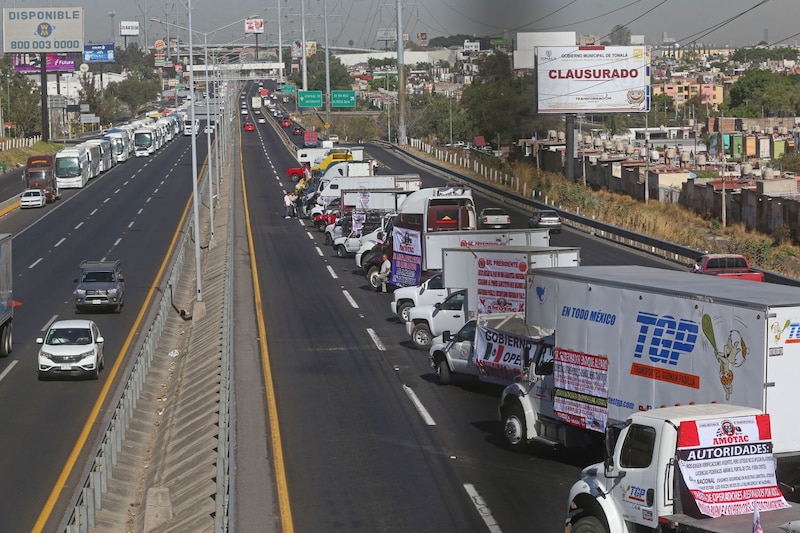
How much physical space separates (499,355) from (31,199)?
56.3 meters

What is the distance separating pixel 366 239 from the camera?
46.5 metres

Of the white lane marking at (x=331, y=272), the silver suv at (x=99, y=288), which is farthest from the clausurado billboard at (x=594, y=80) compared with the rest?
the silver suv at (x=99, y=288)

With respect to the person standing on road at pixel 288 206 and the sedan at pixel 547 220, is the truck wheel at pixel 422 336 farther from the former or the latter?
the person standing on road at pixel 288 206

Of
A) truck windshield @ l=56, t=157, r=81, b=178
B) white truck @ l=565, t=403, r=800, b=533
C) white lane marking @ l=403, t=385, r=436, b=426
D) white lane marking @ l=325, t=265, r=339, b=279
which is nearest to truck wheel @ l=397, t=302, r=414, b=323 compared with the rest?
white lane marking @ l=403, t=385, r=436, b=426

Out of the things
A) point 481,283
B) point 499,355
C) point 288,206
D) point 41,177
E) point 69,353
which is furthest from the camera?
point 41,177

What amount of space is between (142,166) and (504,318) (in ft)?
284

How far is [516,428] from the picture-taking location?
1838 cm

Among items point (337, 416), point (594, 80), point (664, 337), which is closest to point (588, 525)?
point (664, 337)

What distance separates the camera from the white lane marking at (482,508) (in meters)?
14.7

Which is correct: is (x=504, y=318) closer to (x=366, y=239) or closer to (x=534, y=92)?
(x=366, y=239)

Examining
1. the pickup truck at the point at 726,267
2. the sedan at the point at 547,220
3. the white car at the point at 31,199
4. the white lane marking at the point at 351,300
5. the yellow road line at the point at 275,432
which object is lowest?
the yellow road line at the point at 275,432

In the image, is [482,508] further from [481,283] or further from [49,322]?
[49,322]

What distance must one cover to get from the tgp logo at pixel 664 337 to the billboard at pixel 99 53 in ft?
602

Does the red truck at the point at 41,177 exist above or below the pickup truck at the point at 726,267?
above
